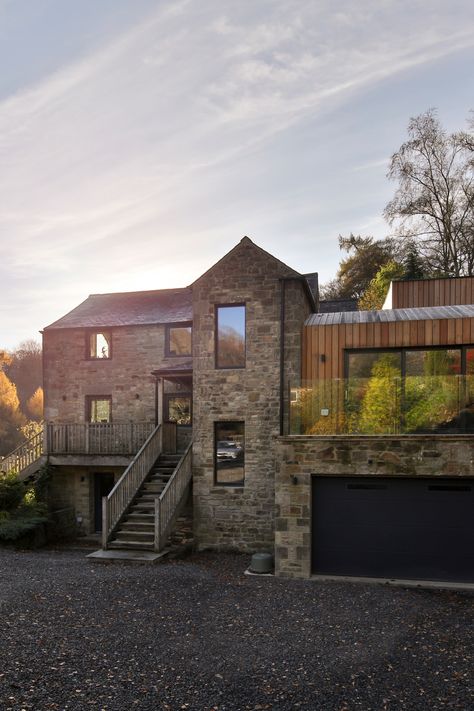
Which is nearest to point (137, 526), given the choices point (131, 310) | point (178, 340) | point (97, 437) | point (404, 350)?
point (97, 437)

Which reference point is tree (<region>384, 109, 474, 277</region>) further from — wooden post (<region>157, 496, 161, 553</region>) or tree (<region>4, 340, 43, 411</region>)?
tree (<region>4, 340, 43, 411</region>)

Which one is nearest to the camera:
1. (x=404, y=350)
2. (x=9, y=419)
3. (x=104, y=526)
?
(x=104, y=526)

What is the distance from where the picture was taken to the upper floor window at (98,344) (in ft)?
65.6

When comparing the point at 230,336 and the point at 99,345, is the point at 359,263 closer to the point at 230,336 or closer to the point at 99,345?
the point at 99,345

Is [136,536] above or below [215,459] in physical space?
below

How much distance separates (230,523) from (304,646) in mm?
6915

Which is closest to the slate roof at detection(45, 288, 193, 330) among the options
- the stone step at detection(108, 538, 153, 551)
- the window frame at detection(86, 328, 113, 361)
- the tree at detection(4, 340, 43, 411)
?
the window frame at detection(86, 328, 113, 361)

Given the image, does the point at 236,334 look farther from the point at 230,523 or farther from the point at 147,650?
the point at 147,650

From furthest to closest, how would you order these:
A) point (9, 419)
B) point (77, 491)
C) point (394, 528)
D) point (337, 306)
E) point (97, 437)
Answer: point (9, 419) < point (337, 306) < point (77, 491) < point (97, 437) < point (394, 528)

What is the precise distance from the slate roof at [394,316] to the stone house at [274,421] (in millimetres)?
86

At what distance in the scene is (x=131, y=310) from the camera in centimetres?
2088

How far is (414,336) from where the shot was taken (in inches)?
536

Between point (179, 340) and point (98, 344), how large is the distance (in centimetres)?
349

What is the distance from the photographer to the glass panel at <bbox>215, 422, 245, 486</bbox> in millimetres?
14375
